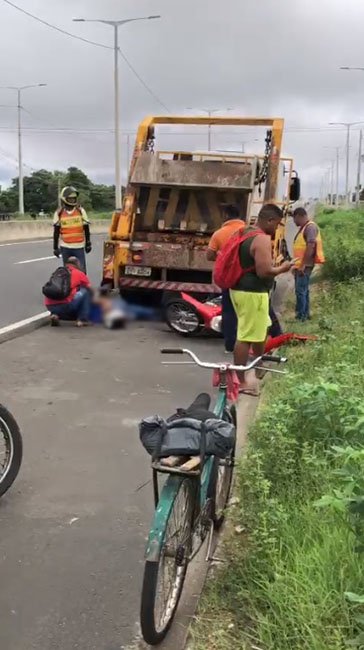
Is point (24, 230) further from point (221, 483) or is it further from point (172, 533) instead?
point (172, 533)

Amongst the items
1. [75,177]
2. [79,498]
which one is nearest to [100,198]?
[75,177]

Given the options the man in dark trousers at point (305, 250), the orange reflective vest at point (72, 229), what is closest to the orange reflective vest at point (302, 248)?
the man in dark trousers at point (305, 250)

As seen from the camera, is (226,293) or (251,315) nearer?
(251,315)

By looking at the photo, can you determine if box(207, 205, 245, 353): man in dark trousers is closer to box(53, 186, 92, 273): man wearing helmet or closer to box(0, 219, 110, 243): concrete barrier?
box(53, 186, 92, 273): man wearing helmet

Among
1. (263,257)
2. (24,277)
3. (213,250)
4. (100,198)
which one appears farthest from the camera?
(100,198)

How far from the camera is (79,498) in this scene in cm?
434

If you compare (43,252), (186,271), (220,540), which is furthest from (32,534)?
(43,252)

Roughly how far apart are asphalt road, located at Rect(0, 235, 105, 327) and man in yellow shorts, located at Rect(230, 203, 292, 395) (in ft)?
15.4

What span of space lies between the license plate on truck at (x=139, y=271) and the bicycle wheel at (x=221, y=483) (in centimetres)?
571

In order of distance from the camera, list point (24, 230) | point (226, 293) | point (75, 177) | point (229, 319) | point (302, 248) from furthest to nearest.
→ point (75, 177) < point (24, 230) < point (302, 248) < point (229, 319) < point (226, 293)

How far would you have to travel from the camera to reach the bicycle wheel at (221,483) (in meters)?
3.51

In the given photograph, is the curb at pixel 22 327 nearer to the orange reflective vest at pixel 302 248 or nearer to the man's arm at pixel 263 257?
the orange reflective vest at pixel 302 248

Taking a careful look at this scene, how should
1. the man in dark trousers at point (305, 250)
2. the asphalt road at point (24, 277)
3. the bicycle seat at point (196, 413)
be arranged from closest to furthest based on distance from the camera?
the bicycle seat at point (196, 413), the man in dark trousers at point (305, 250), the asphalt road at point (24, 277)

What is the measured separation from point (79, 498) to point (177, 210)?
6.71 metres
